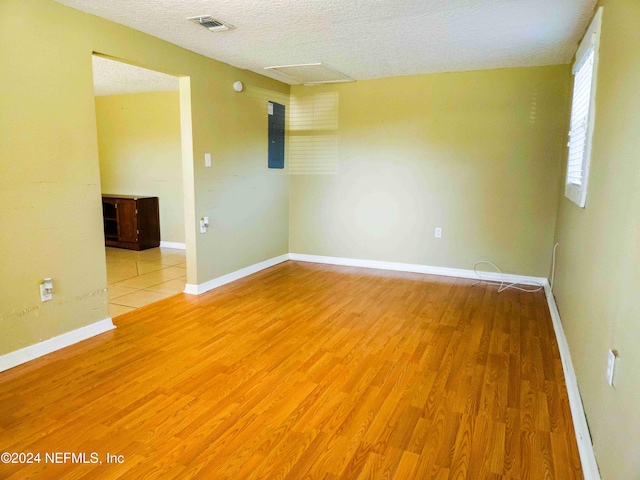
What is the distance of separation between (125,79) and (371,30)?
3.29m

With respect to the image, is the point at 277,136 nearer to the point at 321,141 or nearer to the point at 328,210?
the point at 321,141

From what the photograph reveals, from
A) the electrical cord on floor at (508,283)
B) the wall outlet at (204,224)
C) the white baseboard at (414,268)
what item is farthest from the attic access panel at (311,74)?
the electrical cord on floor at (508,283)

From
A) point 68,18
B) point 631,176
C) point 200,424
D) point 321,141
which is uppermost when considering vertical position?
point 68,18

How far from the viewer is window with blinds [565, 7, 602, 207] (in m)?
2.37

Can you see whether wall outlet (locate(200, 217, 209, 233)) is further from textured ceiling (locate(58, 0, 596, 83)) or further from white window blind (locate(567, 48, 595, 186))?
white window blind (locate(567, 48, 595, 186))

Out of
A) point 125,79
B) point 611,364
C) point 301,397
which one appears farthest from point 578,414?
point 125,79

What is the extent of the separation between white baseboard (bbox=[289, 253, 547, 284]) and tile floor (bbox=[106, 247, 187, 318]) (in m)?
1.55

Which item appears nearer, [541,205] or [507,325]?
[507,325]

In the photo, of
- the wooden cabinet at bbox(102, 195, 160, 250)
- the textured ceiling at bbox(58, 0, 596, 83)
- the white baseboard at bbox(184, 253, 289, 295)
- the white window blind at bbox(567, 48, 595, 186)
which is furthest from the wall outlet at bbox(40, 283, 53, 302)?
the white window blind at bbox(567, 48, 595, 186)

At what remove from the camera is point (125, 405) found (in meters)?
2.07

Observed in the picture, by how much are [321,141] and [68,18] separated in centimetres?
293

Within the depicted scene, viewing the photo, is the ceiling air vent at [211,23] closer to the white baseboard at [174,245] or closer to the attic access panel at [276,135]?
the attic access panel at [276,135]

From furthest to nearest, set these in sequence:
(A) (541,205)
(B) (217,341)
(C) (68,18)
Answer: (A) (541,205) < (B) (217,341) < (C) (68,18)

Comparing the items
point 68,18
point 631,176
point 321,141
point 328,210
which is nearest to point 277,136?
point 321,141
